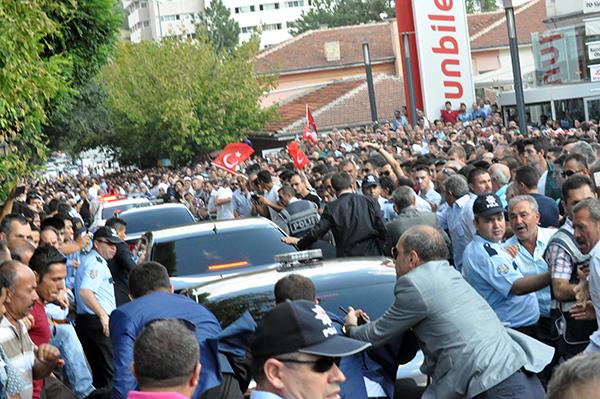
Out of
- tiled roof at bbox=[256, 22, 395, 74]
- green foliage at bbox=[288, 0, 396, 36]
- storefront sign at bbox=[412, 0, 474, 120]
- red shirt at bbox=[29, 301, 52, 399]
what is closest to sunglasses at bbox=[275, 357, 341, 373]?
red shirt at bbox=[29, 301, 52, 399]

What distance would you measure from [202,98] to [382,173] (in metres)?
51.3

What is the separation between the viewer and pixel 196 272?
12.9 metres

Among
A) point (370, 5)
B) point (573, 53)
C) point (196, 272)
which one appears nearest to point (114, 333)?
point (196, 272)

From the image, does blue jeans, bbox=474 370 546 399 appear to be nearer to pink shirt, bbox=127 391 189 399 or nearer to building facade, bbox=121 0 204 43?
pink shirt, bbox=127 391 189 399

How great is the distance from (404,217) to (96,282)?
3086 millimetres

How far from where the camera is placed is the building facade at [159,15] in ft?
509

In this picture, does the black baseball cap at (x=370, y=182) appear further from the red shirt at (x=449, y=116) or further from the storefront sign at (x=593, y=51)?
the red shirt at (x=449, y=116)

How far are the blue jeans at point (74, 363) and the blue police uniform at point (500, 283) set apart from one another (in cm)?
266

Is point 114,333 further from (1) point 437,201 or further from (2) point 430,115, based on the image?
(2) point 430,115

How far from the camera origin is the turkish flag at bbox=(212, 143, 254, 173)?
27.9 metres

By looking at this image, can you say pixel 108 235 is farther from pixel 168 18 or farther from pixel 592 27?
pixel 168 18

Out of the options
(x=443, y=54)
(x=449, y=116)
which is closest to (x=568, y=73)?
(x=449, y=116)

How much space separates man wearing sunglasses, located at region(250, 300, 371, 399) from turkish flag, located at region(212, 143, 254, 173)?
2297 centimetres

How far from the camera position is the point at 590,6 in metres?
A: 40.8
